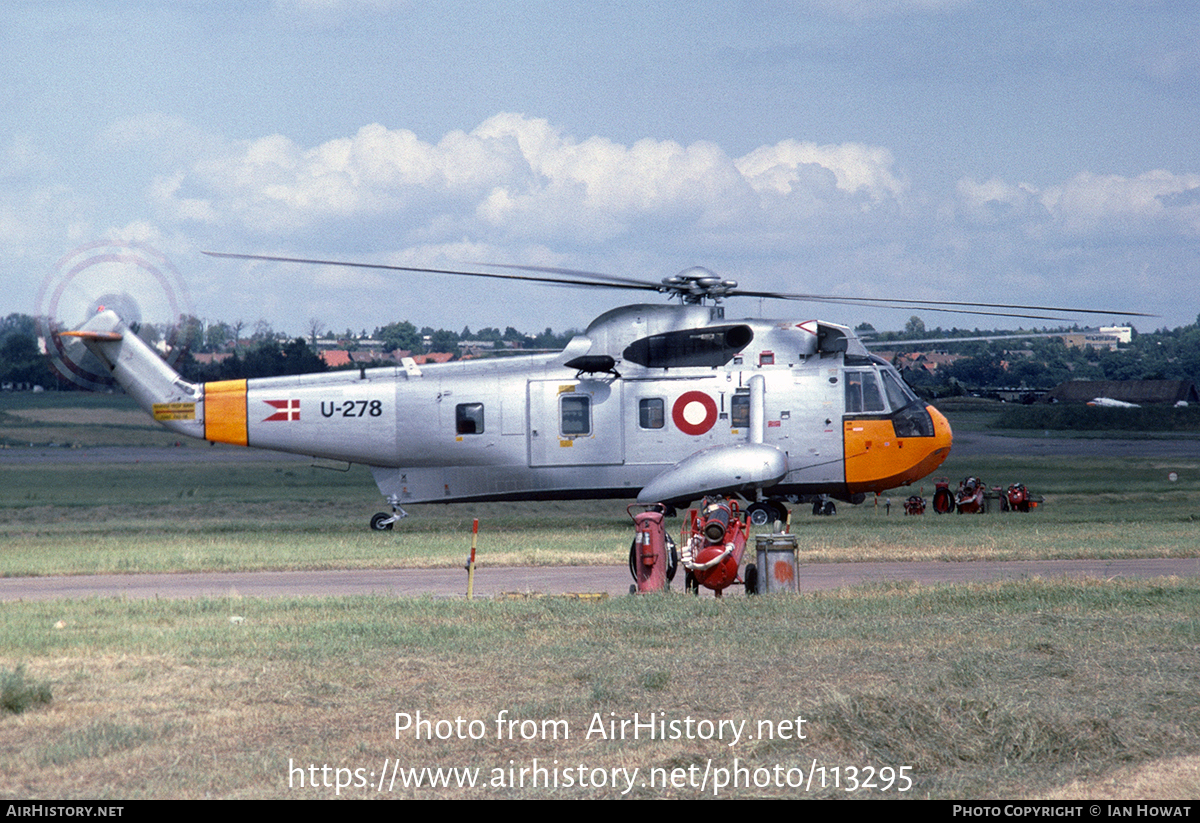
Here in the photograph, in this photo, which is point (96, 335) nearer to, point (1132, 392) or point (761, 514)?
point (761, 514)

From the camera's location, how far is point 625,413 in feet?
83.9

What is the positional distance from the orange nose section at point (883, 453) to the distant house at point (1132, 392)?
7256cm

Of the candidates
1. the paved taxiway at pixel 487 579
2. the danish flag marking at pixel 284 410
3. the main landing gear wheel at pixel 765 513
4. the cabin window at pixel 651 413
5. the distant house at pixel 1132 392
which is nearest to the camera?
the paved taxiway at pixel 487 579

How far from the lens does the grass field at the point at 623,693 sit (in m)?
7.60

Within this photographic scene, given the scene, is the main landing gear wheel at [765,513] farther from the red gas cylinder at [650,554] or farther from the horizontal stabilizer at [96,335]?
the horizontal stabilizer at [96,335]

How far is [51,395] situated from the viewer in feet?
216

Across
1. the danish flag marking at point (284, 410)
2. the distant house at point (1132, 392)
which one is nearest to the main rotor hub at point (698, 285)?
the danish flag marking at point (284, 410)

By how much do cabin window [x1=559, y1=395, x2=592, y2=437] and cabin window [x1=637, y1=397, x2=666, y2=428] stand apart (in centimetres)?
105

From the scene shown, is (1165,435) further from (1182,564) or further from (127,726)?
(127,726)

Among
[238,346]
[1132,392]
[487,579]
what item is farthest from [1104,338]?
[487,579]

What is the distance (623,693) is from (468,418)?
54.5 feet

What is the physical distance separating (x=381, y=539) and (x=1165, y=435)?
4779 centimetres

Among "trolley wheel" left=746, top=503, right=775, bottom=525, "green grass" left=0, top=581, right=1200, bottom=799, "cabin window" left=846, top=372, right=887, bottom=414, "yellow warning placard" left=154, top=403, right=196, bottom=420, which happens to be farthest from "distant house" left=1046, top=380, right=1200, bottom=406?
"green grass" left=0, top=581, right=1200, bottom=799

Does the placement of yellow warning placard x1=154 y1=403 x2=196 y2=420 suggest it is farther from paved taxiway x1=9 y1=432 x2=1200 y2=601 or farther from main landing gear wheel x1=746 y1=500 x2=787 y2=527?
main landing gear wheel x1=746 y1=500 x2=787 y2=527
